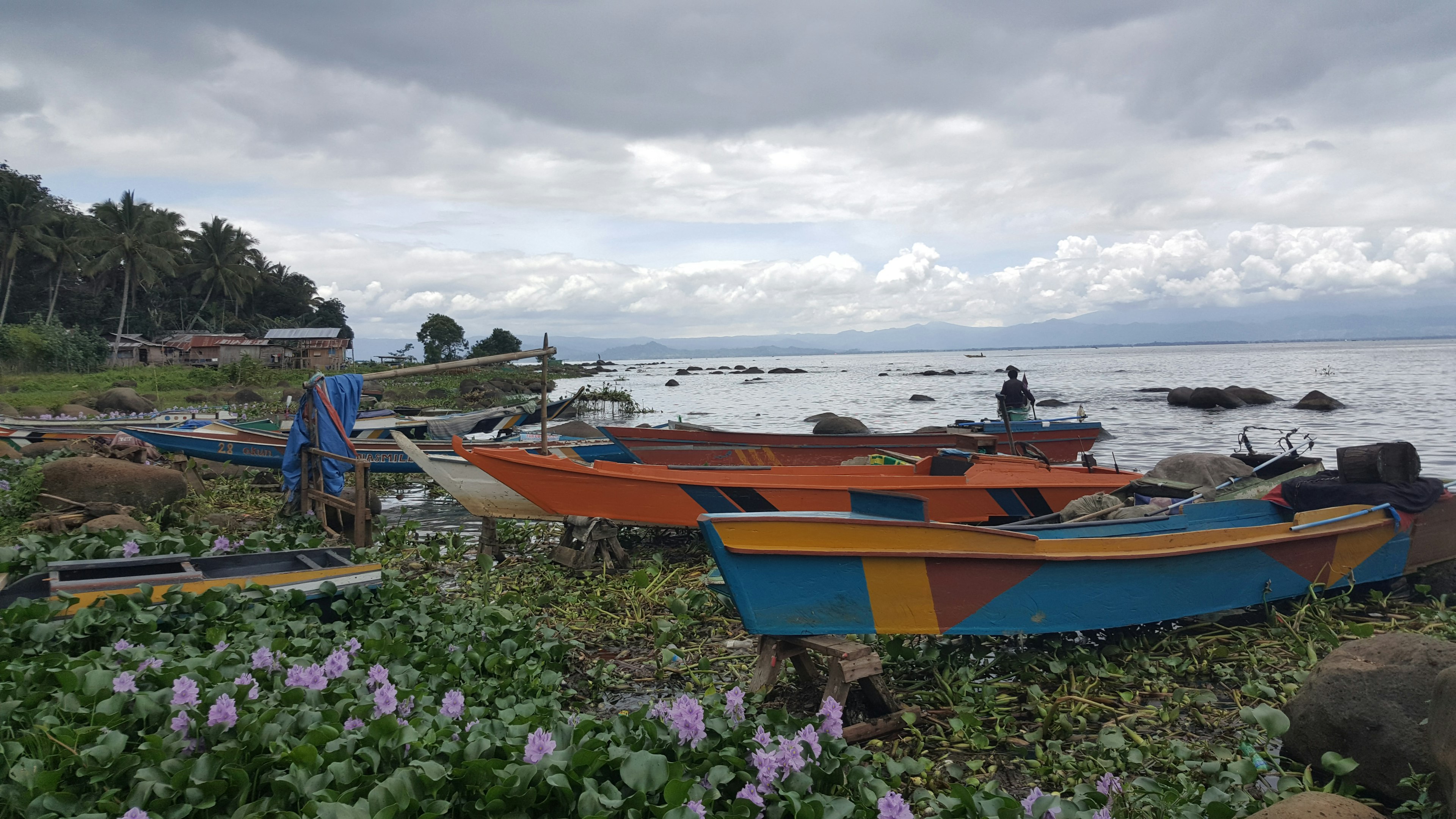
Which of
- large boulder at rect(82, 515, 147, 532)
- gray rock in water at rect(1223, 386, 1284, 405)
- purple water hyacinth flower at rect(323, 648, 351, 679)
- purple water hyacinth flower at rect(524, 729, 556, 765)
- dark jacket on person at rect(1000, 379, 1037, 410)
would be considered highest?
dark jacket on person at rect(1000, 379, 1037, 410)

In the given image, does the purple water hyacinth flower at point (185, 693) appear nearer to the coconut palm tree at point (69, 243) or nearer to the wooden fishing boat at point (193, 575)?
the wooden fishing boat at point (193, 575)

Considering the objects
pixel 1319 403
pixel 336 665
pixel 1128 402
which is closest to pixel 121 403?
pixel 336 665

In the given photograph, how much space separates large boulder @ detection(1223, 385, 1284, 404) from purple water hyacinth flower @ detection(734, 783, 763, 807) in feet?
129

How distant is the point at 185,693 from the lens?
318 cm

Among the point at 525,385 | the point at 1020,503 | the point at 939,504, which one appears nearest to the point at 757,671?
the point at 939,504

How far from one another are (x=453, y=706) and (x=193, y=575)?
9.80ft

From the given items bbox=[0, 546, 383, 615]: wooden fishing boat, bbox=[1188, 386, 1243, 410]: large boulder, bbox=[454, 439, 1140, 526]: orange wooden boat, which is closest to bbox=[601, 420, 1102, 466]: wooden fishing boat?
bbox=[454, 439, 1140, 526]: orange wooden boat

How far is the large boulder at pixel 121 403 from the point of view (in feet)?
85.4

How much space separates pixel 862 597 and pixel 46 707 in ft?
13.2

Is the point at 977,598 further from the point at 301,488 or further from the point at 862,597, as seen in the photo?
the point at 301,488

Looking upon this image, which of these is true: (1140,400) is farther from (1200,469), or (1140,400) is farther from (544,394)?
(544,394)

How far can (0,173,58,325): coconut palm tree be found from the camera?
3919 cm

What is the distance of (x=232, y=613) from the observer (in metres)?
5.04

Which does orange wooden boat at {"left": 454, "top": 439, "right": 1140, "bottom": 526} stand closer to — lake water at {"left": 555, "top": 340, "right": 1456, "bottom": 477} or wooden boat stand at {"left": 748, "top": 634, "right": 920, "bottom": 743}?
wooden boat stand at {"left": 748, "top": 634, "right": 920, "bottom": 743}
